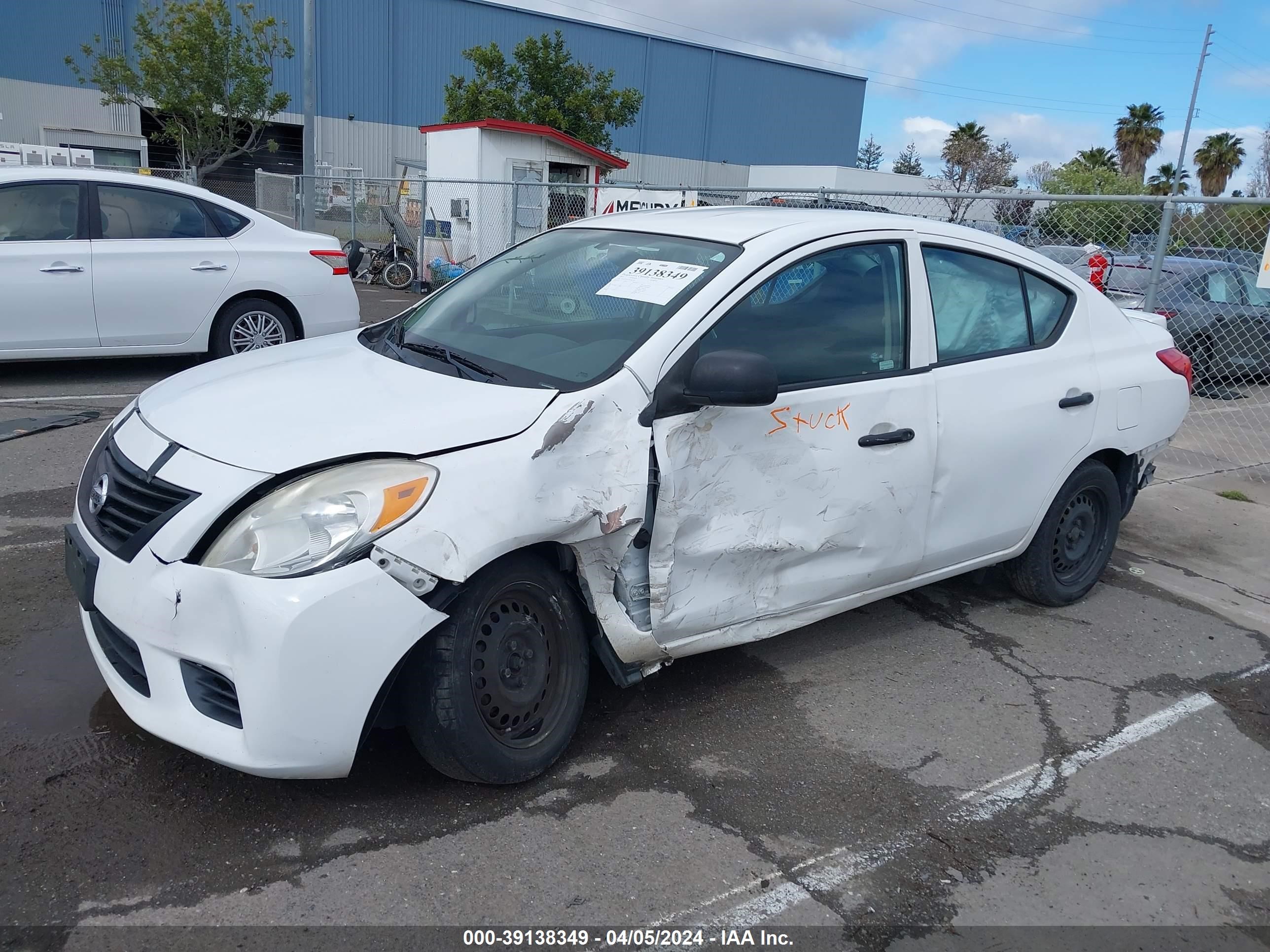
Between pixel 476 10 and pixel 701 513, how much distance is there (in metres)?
41.8

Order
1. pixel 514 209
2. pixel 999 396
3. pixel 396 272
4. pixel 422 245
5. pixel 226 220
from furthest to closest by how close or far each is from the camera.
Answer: pixel 396 272, pixel 422 245, pixel 514 209, pixel 226 220, pixel 999 396

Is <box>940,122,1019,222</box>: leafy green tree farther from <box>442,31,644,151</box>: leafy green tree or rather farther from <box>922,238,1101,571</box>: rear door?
<box>922,238,1101,571</box>: rear door

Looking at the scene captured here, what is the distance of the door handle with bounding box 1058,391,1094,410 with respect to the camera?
14.4 feet

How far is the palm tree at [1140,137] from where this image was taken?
54.8m

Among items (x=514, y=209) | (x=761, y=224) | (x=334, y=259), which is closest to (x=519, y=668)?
(x=761, y=224)

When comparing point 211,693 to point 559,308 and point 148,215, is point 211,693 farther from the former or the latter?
point 148,215

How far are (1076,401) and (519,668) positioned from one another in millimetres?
2868

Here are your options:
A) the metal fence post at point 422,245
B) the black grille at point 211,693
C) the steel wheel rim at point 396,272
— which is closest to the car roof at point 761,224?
the black grille at point 211,693

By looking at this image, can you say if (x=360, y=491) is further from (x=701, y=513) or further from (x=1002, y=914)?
(x=1002, y=914)

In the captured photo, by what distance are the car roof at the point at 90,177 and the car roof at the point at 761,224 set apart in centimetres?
493

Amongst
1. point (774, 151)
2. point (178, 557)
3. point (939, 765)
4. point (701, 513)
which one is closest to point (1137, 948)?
point (939, 765)

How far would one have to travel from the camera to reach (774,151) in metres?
51.1

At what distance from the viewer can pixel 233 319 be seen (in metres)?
8.19

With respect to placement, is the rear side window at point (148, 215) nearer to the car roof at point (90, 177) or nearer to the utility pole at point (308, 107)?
the car roof at point (90, 177)
